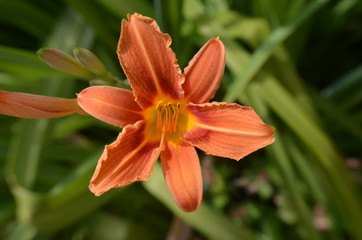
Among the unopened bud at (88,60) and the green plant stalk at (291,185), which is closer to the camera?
the unopened bud at (88,60)

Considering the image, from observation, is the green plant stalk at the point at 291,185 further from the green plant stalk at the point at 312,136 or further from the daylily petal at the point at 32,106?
the daylily petal at the point at 32,106

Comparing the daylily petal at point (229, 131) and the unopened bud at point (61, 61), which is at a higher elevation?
the daylily petal at point (229, 131)

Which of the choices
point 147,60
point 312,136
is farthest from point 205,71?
point 312,136

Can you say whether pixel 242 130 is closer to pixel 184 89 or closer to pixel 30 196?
pixel 184 89

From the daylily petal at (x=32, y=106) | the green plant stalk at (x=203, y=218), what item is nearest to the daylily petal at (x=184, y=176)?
the daylily petal at (x=32, y=106)

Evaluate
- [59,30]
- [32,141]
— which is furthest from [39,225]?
[59,30]

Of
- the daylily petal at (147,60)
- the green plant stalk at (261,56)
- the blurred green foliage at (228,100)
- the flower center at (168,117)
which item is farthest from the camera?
the blurred green foliage at (228,100)

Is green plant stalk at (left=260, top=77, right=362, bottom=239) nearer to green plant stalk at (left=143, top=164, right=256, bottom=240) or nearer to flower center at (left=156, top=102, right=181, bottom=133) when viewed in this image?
green plant stalk at (left=143, top=164, right=256, bottom=240)

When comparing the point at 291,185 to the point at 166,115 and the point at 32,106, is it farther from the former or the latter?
the point at 32,106
